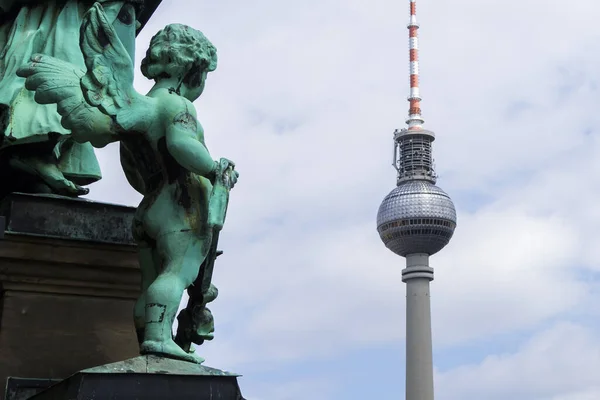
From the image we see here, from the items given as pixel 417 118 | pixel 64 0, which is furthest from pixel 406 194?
pixel 64 0

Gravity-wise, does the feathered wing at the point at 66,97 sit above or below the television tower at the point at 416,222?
below

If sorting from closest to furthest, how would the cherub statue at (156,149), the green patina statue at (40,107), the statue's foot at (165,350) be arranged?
the statue's foot at (165,350)
the cherub statue at (156,149)
the green patina statue at (40,107)

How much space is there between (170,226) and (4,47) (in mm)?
2362

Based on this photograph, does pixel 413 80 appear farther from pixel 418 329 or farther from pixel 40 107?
pixel 40 107

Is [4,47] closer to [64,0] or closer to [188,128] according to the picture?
[64,0]

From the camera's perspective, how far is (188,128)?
19.1 ft

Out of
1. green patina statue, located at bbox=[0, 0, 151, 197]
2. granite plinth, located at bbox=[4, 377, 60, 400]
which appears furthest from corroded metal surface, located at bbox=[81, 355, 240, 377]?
green patina statue, located at bbox=[0, 0, 151, 197]

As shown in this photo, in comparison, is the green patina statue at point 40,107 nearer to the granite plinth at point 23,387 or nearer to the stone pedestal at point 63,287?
the stone pedestal at point 63,287

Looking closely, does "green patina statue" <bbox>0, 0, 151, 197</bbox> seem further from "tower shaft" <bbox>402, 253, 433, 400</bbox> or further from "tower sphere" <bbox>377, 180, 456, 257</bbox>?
"tower shaft" <bbox>402, 253, 433, 400</bbox>

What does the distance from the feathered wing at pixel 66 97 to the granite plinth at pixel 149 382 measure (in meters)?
1.19

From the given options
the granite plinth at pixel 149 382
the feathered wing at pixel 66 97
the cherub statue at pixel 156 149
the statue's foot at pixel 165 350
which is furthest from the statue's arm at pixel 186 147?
the granite plinth at pixel 149 382

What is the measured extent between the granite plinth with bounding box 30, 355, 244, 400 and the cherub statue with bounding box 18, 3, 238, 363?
0.15 meters

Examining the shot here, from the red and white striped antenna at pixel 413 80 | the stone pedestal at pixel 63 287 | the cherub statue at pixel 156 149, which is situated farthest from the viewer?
the red and white striped antenna at pixel 413 80

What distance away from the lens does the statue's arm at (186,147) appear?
5.69 metres
